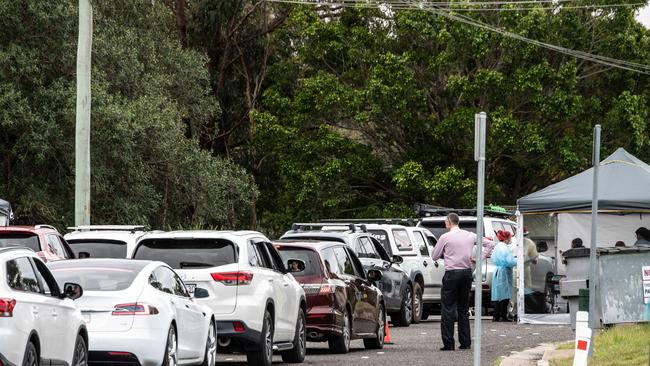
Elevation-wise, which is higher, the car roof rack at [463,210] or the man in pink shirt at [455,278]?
the car roof rack at [463,210]

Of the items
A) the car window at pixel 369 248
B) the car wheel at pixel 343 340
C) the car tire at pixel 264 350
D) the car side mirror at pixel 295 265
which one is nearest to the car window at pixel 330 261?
the car side mirror at pixel 295 265

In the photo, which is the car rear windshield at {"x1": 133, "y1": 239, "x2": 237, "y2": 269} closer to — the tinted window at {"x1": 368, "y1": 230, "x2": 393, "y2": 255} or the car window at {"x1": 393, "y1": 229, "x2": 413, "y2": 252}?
the tinted window at {"x1": 368, "y1": 230, "x2": 393, "y2": 255}

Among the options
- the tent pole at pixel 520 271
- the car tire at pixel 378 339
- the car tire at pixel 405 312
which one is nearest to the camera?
the car tire at pixel 378 339

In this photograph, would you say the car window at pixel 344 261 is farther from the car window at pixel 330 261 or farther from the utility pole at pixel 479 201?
the utility pole at pixel 479 201

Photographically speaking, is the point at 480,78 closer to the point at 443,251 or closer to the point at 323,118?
the point at 323,118

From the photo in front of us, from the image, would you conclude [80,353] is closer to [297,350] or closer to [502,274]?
[297,350]

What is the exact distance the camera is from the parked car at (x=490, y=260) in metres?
28.9

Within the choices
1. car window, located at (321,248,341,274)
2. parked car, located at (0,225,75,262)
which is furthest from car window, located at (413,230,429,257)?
parked car, located at (0,225,75,262)

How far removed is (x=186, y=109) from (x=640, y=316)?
22268mm

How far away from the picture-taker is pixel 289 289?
17453mm

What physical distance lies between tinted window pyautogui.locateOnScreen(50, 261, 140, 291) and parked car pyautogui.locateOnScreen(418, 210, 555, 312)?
48.4 feet

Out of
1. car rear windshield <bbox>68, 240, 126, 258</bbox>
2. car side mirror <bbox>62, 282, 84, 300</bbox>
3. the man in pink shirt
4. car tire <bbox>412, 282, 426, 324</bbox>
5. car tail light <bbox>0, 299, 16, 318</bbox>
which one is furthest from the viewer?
car tire <bbox>412, 282, 426, 324</bbox>

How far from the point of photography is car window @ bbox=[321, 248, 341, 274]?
19469 millimetres

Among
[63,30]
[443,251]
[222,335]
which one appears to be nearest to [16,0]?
[63,30]
